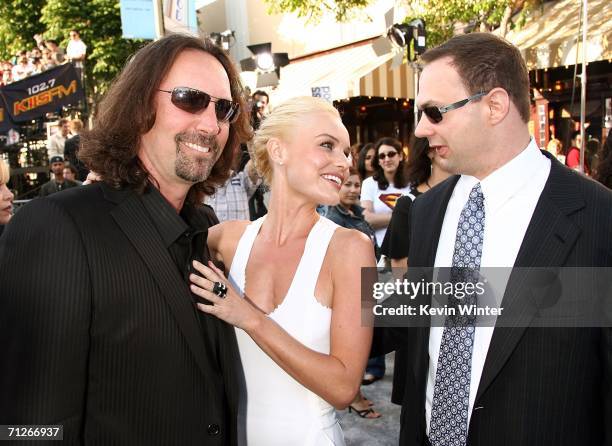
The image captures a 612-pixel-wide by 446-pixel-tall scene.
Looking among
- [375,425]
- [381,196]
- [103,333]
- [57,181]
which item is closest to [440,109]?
[103,333]

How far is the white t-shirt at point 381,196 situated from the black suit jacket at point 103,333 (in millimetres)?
4153

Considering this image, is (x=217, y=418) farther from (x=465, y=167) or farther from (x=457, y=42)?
(x=457, y=42)

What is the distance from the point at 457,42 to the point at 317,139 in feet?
2.26

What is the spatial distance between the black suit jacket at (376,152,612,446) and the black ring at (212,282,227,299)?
924mm

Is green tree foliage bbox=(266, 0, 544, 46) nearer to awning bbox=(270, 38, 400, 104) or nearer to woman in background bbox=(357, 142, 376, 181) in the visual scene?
awning bbox=(270, 38, 400, 104)

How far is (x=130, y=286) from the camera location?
149 centimetres

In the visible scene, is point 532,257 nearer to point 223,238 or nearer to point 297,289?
point 297,289

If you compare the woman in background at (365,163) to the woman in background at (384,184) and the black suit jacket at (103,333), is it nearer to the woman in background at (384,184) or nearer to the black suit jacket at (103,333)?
the woman in background at (384,184)

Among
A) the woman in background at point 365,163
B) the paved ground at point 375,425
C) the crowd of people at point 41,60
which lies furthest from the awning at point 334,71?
the paved ground at point 375,425

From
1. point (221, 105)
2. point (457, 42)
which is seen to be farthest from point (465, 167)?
point (221, 105)

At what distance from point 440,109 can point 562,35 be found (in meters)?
9.10

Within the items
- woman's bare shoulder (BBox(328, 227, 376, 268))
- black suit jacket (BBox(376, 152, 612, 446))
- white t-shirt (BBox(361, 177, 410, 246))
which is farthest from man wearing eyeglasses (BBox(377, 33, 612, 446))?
white t-shirt (BBox(361, 177, 410, 246))

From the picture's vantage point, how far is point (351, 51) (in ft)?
51.1

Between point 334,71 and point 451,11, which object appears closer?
point 451,11
